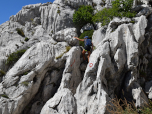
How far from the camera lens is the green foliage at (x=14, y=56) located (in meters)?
16.5

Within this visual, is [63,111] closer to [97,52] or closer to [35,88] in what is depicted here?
[35,88]

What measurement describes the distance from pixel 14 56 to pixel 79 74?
30.4ft

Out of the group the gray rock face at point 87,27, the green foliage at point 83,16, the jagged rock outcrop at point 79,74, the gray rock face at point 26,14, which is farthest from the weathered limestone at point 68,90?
the gray rock face at point 26,14

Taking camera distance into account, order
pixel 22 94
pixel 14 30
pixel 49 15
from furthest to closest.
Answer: pixel 49 15 < pixel 14 30 < pixel 22 94

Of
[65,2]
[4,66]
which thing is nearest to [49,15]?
[65,2]

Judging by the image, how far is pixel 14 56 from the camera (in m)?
16.8

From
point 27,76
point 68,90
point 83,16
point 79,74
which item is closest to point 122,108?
point 68,90

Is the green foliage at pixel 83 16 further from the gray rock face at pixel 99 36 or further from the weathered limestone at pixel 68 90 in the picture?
the weathered limestone at pixel 68 90

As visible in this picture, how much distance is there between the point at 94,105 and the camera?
36.9 ft

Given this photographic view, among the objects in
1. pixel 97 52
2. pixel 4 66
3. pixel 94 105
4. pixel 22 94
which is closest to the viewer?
pixel 94 105

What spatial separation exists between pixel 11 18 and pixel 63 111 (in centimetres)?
2588

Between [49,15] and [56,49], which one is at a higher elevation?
[49,15]

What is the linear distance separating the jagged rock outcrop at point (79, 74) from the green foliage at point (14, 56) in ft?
2.98

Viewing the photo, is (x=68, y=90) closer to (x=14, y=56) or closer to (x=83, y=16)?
(x=14, y=56)
